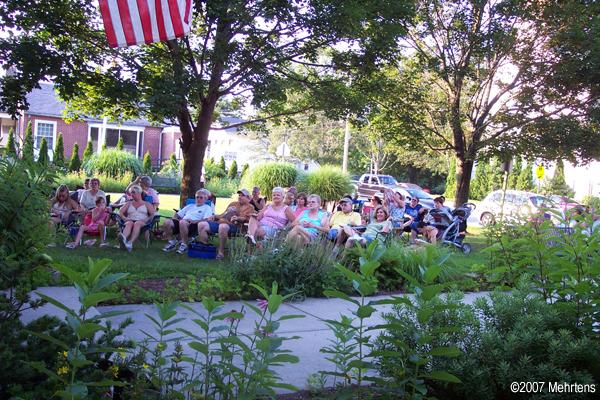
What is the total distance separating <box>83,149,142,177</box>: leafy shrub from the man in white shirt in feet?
65.8

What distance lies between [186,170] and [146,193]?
1.18 m

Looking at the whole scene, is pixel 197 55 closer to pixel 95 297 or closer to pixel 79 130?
pixel 95 297

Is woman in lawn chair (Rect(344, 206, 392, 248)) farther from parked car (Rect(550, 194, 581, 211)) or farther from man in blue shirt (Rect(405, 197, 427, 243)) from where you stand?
parked car (Rect(550, 194, 581, 211))

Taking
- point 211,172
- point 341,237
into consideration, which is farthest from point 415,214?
point 211,172

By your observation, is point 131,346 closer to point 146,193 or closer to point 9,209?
point 9,209

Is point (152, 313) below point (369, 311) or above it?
below

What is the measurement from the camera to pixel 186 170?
12.8 metres

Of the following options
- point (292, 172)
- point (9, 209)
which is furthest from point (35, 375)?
point (292, 172)

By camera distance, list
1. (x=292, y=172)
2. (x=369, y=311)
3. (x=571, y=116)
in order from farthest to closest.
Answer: (x=292, y=172)
(x=571, y=116)
(x=369, y=311)

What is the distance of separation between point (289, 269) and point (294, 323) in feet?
4.38

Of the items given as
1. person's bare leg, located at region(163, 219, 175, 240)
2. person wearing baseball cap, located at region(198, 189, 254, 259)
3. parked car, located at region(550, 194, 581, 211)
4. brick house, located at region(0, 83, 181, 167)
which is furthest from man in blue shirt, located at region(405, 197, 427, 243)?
brick house, located at region(0, 83, 181, 167)

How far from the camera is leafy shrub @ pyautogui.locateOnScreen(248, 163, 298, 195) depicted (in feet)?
84.1

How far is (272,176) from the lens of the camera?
84.5ft

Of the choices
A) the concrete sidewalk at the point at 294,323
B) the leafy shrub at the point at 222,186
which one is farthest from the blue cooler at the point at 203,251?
the leafy shrub at the point at 222,186
